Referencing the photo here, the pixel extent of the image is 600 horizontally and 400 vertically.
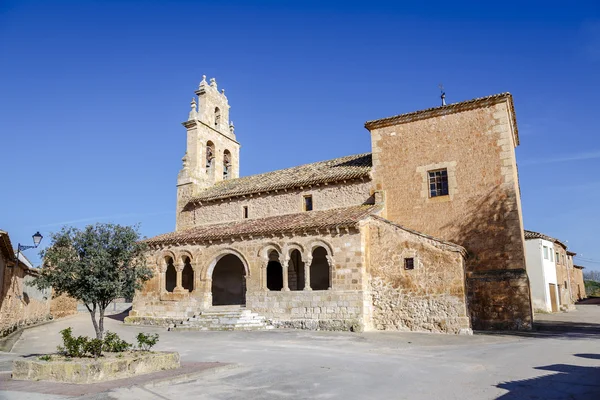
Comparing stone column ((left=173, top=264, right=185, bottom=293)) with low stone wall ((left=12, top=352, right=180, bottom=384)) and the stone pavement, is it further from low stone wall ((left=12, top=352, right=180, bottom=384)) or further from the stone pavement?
low stone wall ((left=12, top=352, right=180, bottom=384))

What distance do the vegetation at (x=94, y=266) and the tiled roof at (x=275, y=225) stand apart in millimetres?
9201

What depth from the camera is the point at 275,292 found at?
20.2 metres

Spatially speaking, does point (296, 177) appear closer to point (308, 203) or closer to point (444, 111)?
point (308, 203)

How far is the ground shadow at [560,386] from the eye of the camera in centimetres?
706

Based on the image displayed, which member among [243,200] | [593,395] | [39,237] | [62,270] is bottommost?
[593,395]

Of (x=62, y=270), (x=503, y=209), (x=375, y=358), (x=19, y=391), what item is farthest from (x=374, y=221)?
(x=19, y=391)

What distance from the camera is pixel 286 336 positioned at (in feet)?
54.0

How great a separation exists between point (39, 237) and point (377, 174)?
14.2 meters

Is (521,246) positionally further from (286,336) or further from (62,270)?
(62,270)

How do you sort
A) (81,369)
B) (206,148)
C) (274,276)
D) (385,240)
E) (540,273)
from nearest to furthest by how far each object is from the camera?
(81,369) < (385,240) < (274,276) < (206,148) < (540,273)

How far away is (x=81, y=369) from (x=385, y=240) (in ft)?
42.2

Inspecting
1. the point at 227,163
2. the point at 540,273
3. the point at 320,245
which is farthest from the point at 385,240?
the point at 540,273

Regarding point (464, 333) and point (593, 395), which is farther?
point (464, 333)

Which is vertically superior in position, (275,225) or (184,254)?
(275,225)
